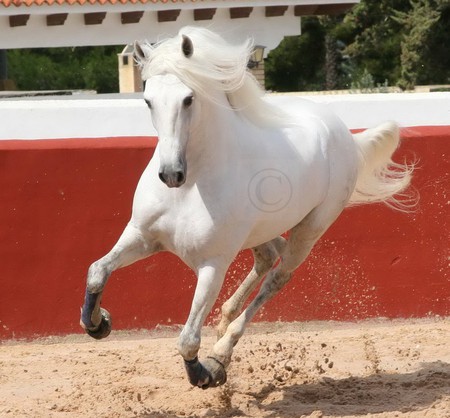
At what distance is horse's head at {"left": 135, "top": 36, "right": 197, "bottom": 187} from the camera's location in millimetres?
4277

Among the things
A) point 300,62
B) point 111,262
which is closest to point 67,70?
point 300,62

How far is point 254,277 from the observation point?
5727 mm

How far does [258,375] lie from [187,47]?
2034 millimetres

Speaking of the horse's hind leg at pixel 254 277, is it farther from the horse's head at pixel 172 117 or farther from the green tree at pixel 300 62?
the green tree at pixel 300 62

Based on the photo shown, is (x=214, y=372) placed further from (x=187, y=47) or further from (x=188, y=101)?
(x=187, y=47)

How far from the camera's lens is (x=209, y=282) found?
4.76m

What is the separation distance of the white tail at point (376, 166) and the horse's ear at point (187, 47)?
1737 millimetres

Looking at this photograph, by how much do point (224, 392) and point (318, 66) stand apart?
1082 inches

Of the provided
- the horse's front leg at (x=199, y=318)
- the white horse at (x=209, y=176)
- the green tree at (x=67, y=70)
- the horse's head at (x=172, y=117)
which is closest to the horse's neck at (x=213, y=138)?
the white horse at (x=209, y=176)

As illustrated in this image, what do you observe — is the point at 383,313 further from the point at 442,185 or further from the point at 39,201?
the point at 39,201

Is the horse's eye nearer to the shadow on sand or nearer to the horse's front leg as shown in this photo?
the horse's front leg

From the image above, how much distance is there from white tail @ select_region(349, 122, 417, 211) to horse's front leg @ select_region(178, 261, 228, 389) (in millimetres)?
1533

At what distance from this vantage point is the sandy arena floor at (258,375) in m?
5.21

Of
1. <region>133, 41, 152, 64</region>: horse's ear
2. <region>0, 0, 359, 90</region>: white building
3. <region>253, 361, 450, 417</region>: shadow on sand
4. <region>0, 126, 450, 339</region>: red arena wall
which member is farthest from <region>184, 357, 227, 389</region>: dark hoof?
<region>0, 0, 359, 90</region>: white building
